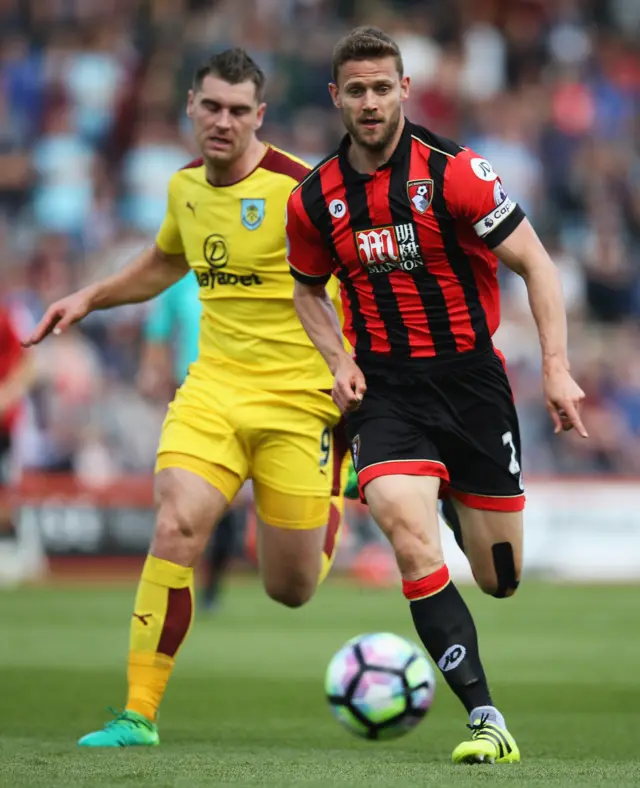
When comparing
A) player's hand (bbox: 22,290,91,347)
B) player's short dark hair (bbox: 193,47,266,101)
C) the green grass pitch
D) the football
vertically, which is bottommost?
the green grass pitch

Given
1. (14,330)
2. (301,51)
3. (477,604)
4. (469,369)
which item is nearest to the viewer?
(469,369)

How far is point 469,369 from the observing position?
6.17 m

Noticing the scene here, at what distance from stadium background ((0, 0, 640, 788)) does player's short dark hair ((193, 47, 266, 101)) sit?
109 inches

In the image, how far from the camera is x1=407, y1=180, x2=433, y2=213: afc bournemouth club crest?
19.6 ft

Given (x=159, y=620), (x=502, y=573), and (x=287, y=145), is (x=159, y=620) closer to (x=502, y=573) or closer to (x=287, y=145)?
(x=502, y=573)

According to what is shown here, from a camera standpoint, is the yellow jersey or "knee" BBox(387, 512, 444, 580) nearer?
"knee" BBox(387, 512, 444, 580)

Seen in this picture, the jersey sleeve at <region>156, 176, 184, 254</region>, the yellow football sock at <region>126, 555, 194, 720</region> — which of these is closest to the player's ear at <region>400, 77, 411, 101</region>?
the jersey sleeve at <region>156, 176, 184, 254</region>

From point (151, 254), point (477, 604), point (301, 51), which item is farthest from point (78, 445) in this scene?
point (151, 254)

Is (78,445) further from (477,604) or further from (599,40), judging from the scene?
(599,40)

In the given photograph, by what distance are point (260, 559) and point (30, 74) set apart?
1307 cm

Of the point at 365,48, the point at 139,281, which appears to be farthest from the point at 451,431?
the point at 139,281

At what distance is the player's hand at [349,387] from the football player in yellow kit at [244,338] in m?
0.98

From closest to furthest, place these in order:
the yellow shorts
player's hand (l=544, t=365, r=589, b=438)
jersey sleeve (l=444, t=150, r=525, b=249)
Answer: player's hand (l=544, t=365, r=589, b=438) < jersey sleeve (l=444, t=150, r=525, b=249) < the yellow shorts

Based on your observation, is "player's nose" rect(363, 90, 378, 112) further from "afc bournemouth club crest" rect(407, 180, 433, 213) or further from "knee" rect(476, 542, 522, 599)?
"knee" rect(476, 542, 522, 599)
